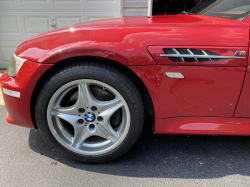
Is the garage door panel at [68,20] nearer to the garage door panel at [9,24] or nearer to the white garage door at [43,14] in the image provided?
the white garage door at [43,14]

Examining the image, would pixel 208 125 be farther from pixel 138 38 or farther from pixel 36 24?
pixel 36 24

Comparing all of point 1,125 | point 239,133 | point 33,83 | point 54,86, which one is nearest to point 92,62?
point 54,86

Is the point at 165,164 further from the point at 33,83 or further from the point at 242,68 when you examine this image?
the point at 33,83

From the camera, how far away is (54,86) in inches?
58.7

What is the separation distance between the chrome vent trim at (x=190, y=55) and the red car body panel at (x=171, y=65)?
0.03 metres

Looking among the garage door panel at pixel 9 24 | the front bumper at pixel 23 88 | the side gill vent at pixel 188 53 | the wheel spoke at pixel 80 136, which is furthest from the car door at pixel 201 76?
the garage door panel at pixel 9 24

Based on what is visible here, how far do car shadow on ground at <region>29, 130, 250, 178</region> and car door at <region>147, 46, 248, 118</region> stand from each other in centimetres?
51

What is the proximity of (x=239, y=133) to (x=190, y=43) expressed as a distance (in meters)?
0.80

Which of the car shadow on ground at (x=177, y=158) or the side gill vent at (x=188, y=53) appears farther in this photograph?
the car shadow on ground at (x=177, y=158)

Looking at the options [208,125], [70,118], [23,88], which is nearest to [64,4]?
[23,88]

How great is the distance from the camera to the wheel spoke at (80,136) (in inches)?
65.0

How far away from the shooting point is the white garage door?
13.4ft

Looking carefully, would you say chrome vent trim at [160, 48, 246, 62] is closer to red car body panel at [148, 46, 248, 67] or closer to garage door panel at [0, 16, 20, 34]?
red car body panel at [148, 46, 248, 67]

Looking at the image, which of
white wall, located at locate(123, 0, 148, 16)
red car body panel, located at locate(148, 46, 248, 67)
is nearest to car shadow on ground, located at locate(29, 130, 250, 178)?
red car body panel, located at locate(148, 46, 248, 67)
